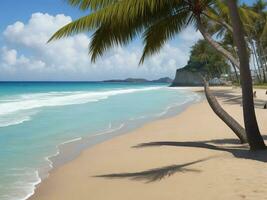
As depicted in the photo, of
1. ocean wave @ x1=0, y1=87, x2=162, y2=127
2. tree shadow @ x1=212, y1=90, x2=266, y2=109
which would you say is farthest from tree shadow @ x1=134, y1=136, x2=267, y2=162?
tree shadow @ x1=212, y1=90, x2=266, y2=109

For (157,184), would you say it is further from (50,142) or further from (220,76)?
(220,76)

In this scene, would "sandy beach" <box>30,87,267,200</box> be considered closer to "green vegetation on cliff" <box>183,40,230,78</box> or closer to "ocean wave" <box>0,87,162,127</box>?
"ocean wave" <box>0,87,162,127</box>

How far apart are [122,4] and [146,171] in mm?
3008

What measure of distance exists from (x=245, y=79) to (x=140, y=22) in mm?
2516

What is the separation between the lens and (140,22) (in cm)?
887

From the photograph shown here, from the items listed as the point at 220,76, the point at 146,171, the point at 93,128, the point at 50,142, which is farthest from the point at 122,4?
the point at 220,76

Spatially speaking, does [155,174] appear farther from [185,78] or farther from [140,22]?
[185,78]

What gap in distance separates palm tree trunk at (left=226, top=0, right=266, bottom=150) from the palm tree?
0.04 meters

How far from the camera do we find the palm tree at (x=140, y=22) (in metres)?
7.93

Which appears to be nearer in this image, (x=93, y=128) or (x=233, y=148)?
(x=233, y=148)

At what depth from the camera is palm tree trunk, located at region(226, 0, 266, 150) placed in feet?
23.9

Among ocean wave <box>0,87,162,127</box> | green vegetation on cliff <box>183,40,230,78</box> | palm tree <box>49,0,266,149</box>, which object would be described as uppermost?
green vegetation on cliff <box>183,40,230,78</box>

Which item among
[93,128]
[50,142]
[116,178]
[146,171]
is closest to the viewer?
[116,178]

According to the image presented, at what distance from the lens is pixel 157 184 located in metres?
6.23
